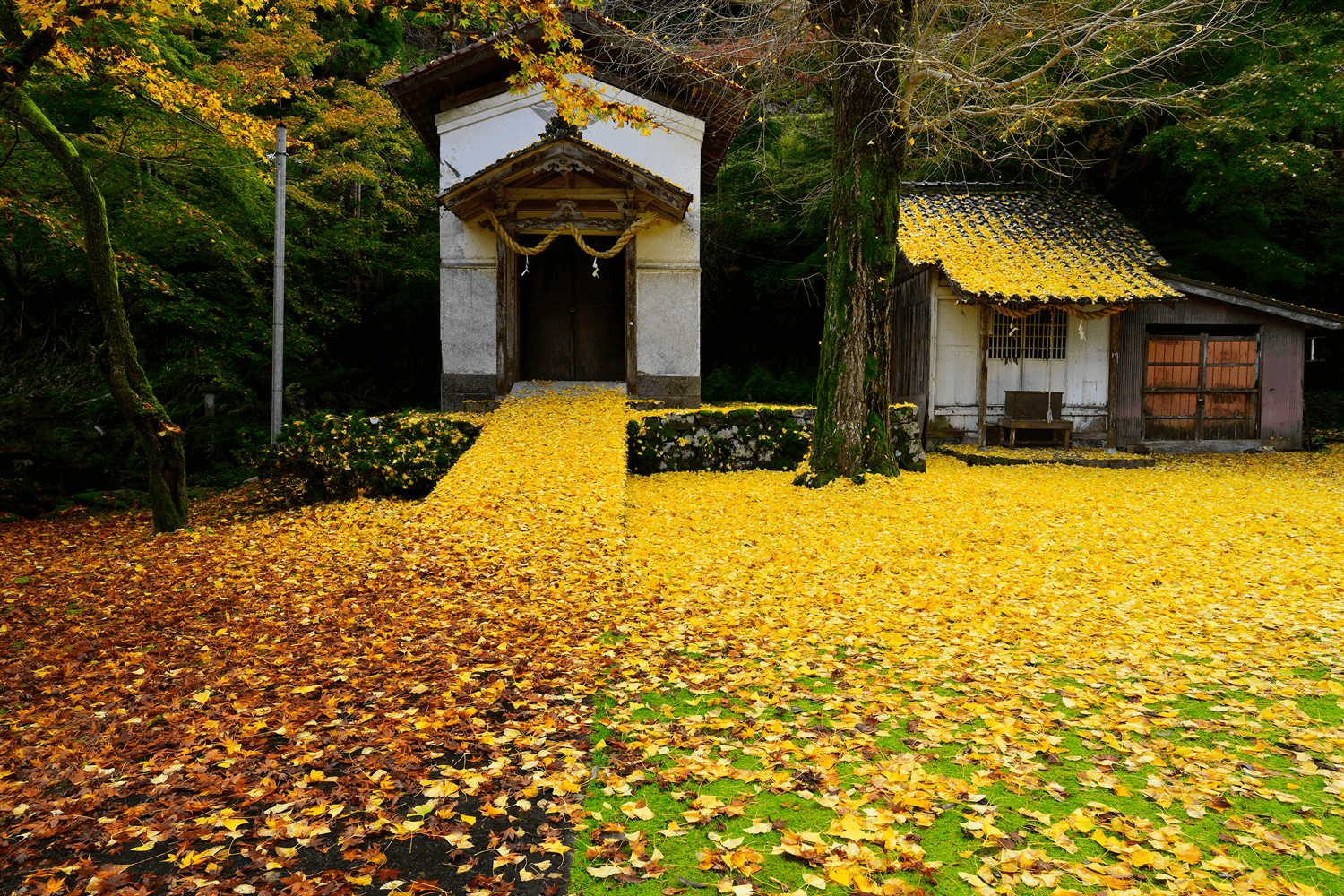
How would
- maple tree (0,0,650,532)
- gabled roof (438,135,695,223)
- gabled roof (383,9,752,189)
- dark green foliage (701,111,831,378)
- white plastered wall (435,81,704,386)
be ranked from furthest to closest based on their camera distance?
1. dark green foliage (701,111,831,378)
2. white plastered wall (435,81,704,386)
3. gabled roof (383,9,752,189)
4. gabled roof (438,135,695,223)
5. maple tree (0,0,650,532)

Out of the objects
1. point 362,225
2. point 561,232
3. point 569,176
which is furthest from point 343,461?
point 362,225

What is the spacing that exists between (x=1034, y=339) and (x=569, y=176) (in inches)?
372

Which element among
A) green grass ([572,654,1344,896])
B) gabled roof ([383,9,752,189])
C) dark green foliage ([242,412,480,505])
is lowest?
green grass ([572,654,1344,896])

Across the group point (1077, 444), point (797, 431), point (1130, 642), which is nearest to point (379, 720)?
point (1130, 642)

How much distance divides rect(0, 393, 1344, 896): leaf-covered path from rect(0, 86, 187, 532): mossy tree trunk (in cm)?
68

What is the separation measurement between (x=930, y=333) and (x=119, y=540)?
13.2 metres

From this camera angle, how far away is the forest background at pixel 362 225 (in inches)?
414

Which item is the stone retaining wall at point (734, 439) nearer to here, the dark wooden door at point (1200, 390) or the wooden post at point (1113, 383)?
the wooden post at point (1113, 383)

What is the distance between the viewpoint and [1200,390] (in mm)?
14570

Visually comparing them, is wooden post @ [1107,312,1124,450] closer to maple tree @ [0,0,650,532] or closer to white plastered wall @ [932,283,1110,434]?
white plastered wall @ [932,283,1110,434]

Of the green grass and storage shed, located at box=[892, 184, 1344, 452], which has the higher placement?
storage shed, located at box=[892, 184, 1344, 452]

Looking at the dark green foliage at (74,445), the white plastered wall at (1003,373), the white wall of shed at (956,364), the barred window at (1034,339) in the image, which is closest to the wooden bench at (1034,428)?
the white plastered wall at (1003,373)

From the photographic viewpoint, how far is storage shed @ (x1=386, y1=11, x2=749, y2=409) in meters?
12.0

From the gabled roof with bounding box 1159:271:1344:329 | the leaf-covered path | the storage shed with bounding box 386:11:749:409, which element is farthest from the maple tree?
the gabled roof with bounding box 1159:271:1344:329
